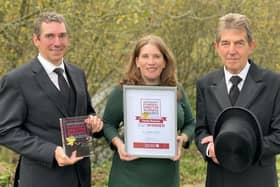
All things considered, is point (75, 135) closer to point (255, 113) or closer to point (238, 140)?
point (238, 140)

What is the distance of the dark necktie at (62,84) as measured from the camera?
4.57 metres

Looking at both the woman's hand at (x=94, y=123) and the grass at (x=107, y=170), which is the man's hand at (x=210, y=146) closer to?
the woman's hand at (x=94, y=123)

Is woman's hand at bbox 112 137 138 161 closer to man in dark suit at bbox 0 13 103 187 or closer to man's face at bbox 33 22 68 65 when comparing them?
man in dark suit at bbox 0 13 103 187

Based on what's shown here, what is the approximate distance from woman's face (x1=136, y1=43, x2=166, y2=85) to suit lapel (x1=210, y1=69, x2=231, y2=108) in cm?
48

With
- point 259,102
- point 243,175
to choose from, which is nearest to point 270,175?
point 243,175

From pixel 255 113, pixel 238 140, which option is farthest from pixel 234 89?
pixel 238 140

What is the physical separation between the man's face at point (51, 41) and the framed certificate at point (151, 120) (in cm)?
57

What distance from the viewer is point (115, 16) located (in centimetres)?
908

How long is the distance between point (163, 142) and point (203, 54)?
7139 mm

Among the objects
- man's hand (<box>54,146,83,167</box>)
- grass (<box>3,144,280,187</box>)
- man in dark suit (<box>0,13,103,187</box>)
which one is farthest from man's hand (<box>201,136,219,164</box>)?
grass (<box>3,144,280,187</box>)

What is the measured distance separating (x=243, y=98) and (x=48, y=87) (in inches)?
56.6

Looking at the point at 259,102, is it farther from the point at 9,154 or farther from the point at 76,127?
the point at 9,154

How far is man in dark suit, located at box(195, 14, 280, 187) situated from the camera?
173 inches

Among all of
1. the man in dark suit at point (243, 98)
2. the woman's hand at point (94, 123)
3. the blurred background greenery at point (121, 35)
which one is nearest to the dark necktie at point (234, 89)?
the man in dark suit at point (243, 98)
